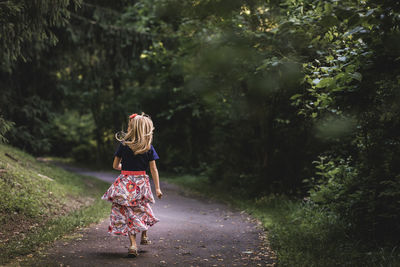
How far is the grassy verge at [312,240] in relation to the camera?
5609 millimetres

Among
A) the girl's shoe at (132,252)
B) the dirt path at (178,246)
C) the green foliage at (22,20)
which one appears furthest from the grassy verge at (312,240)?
the green foliage at (22,20)

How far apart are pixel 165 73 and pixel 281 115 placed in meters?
5.80

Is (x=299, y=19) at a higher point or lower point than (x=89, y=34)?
lower

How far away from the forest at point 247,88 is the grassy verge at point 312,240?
0.16 meters

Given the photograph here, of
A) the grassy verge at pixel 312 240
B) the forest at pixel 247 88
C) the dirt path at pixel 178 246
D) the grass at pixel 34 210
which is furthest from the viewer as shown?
the grass at pixel 34 210

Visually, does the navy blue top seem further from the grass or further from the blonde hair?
the grass

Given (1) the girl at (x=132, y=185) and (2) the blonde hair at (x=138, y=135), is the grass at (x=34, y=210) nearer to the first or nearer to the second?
(1) the girl at (x=132, y=185)

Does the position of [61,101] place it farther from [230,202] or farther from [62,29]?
[230,202]

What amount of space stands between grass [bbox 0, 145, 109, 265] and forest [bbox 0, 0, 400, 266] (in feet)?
4.79

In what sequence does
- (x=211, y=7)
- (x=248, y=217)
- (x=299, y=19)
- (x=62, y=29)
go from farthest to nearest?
(x=62, y=29) < (x=248, y=217) < (x=299, y=19) < (x=211, y=7)

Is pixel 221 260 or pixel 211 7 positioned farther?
pixel 221 260

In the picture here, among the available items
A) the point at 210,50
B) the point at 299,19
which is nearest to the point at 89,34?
the point at 210,50

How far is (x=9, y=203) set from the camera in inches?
298

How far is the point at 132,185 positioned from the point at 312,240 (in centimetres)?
335
